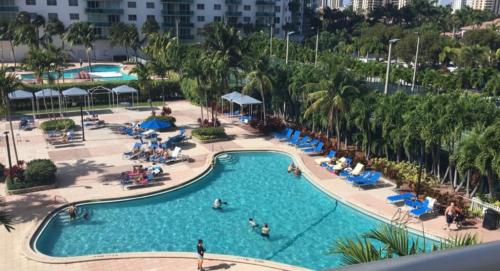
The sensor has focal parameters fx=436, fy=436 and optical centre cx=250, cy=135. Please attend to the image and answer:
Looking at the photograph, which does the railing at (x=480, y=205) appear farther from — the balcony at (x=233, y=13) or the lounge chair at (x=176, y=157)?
the balcony at (x=233, y=13)

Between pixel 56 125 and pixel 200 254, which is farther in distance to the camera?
pixel 56 125

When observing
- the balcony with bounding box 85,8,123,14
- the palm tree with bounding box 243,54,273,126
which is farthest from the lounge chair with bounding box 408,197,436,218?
the balcony with bounding box 85,8,123,14

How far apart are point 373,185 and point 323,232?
20.1 feet

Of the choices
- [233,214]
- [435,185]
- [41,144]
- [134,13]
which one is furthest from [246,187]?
[134,13]

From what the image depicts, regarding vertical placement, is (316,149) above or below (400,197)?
above

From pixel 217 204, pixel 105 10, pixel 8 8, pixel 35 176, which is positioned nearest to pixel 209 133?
pixel 217 204

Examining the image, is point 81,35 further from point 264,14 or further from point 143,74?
point 264,14

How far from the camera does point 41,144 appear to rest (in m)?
30.1

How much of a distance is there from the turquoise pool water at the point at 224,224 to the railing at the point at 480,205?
4.43m

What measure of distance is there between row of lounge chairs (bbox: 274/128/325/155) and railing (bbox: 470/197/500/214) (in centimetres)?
1085

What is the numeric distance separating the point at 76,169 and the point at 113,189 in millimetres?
4300

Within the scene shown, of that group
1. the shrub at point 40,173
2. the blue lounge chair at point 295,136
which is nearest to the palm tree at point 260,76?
the blue lounge chair at point 295,136

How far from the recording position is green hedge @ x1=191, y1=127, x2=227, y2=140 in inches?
1256

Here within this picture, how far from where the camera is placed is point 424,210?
64.8 ft
